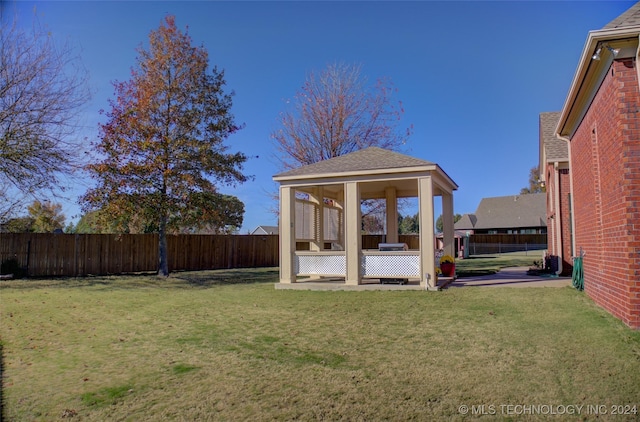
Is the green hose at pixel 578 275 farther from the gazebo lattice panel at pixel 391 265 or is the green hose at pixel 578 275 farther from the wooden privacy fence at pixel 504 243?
the wooden privacy fence at pixel 504 243

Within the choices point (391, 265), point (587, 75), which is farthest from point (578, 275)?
point (587, 75)

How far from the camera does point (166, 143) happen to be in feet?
53.2

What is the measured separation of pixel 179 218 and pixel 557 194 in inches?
548

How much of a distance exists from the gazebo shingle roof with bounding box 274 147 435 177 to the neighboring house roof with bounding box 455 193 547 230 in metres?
41.5

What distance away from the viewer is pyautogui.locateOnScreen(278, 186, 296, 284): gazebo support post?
40.0 ft

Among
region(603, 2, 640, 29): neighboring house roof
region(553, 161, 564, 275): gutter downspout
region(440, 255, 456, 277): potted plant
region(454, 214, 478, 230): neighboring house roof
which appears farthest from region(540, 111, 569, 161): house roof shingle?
region(454, 214, 478, 230): neighboring house roof

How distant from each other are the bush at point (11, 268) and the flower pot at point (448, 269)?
15.6 meters

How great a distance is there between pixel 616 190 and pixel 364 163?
273 inches

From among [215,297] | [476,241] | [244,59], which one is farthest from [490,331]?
[476,241]

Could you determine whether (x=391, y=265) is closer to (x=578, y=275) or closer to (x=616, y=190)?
(x=578, y=275)

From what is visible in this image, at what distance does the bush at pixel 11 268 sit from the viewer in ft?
51.9

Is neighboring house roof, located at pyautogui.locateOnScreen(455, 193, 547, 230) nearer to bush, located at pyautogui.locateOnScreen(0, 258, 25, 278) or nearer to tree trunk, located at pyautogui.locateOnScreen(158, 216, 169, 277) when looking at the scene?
tree trunk, located at pyautogui.locateOnScreen(158, 216, 169, 277)

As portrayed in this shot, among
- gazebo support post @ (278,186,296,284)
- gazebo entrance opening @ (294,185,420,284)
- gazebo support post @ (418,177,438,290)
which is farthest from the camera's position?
gazebo support post @ (278,186,296,284)

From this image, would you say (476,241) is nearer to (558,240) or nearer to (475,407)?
(558,240)
